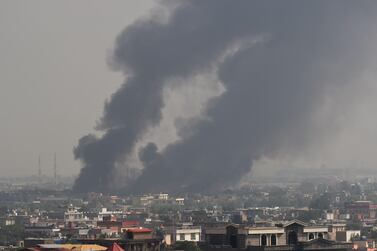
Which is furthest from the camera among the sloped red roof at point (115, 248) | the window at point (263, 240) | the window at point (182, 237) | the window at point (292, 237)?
the window at point (182, 237)

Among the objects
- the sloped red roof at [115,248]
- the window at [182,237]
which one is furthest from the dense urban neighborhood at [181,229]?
the sloped red roof at [115,248]

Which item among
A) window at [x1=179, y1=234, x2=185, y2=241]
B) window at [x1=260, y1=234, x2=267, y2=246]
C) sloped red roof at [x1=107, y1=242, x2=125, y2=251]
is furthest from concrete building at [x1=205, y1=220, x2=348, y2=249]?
window at [x1=179, y1=234, x2=185, y2=241]

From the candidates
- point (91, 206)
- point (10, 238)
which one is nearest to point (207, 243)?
point (10, 238)

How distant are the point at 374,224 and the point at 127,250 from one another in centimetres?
7964

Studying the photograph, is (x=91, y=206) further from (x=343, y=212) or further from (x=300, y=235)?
(x=300, y=235)

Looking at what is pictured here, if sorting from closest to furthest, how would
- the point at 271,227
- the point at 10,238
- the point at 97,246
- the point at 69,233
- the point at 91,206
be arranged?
the point at 97,246
the point at 271,227
the point at 69,233
the point at 10,238
the point at 91,206

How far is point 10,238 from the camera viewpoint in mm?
121125

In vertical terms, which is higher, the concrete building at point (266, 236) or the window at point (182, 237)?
the window at point (182, 237)

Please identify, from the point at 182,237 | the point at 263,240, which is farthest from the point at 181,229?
the point at 263,240

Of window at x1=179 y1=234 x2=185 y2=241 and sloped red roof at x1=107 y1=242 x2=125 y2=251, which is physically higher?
window at x1=179 y1=234 x2=185 y2=241

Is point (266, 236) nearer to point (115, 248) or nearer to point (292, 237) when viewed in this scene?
point (292, 237)

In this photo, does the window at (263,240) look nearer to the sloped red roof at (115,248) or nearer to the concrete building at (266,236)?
Answer: the concrete building at (266,236)

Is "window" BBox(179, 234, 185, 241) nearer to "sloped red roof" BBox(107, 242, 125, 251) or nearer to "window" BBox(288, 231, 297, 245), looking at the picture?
"window" BBox(288, 231, 297, 245)

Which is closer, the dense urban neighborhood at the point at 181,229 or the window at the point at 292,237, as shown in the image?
the dense urban neighborhood at the point at 181,229
